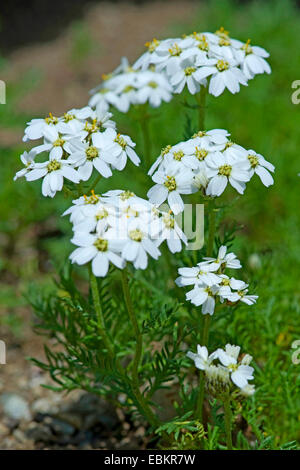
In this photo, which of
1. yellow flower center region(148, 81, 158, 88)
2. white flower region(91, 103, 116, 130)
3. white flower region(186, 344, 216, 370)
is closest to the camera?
white flower region(186, 344, 216, 370)

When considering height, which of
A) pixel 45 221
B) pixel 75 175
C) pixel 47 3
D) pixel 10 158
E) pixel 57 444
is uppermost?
pixel 47 3

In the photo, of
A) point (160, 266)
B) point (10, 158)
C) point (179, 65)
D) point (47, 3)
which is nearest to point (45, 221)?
point (10, 158)

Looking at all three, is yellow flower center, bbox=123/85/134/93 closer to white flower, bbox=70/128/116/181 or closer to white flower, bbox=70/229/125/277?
white flower, bbox=70/128/116/181

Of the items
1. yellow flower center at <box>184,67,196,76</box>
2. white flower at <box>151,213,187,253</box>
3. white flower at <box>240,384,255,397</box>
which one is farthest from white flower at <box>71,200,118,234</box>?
yellow flower center at <box>184,67,196,76</box>

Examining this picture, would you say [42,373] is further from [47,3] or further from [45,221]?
[47,3]

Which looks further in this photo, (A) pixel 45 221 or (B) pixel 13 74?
(B) pixel 13 74

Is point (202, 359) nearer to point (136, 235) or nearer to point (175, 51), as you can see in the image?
point (136, 235)

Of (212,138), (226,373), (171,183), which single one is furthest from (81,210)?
(226,373)
